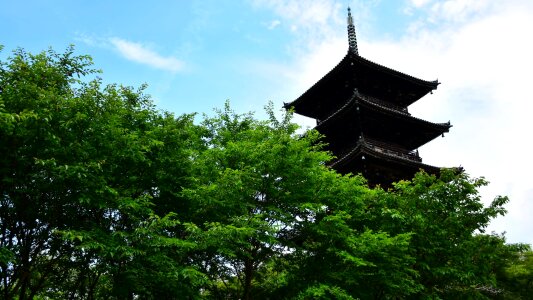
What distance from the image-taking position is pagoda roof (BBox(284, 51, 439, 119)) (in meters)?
28.7

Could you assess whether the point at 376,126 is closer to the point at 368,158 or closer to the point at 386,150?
the point at 386,150

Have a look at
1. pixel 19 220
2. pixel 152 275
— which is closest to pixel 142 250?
pixel 152 275

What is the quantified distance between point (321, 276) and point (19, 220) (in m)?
8.05

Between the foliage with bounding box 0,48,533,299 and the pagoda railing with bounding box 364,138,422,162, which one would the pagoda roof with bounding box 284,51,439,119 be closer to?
the pagoda railing with bounding box 364,138,422,162

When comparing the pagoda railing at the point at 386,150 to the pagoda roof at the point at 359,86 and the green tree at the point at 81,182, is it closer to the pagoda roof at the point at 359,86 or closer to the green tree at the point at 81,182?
the pagoda roof at the point at 359,86

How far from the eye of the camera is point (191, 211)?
525 inches

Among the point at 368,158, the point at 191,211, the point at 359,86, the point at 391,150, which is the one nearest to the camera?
the point at 191,211

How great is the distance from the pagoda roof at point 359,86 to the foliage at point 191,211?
13.6 m

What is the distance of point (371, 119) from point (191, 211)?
17.0 metres

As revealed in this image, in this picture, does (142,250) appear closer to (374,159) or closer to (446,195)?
(446,195)

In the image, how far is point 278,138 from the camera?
537 inches

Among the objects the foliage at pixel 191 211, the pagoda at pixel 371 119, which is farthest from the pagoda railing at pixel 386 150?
the foliage at pixel 191 211

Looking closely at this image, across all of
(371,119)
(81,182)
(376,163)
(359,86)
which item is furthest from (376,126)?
(81,182)

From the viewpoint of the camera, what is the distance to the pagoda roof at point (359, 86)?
28672mm
